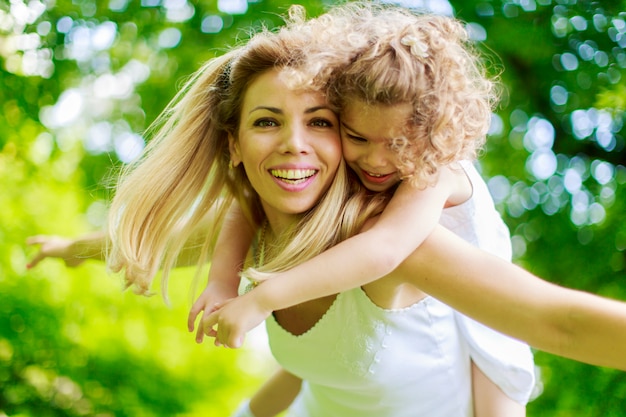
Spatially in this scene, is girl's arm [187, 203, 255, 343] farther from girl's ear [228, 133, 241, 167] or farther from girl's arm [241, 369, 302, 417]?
girl's arm [241, 369, 302, 417]

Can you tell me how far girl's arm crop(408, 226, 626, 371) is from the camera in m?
1.22

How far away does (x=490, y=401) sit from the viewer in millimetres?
1750

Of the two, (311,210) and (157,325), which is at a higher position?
(311,210)

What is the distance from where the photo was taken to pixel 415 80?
4.73ft

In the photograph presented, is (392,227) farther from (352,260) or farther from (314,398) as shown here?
(314,398)

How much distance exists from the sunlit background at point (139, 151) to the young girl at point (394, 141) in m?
0.73

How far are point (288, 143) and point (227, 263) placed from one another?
1.43 feet

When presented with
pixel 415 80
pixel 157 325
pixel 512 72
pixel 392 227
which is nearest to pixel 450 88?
pixel 415 80

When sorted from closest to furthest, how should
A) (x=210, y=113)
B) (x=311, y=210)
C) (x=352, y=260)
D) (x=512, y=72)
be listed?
1. (x=352, y=260)
2. (x=311, y=210)
3. (x=210, y=113)
4. (x=512, y=72)

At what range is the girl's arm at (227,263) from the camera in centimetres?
169

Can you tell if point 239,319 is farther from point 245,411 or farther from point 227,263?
point 245,411

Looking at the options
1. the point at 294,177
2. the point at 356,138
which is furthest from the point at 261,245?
the point at 356,138

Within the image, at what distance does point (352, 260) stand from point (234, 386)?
1852 mm

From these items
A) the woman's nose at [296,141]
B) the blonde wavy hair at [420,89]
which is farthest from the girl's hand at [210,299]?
the blonde wavy hair at [420,89]
